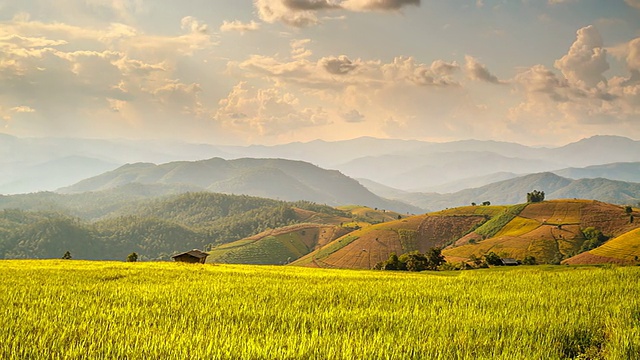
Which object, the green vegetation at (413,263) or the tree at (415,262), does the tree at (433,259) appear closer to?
the green vegetation at (413,263)

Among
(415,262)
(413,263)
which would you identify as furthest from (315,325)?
(415,262)

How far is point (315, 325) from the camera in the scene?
1128cm

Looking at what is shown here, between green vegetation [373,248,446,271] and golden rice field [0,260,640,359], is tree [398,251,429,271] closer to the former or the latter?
green vegetation [373,248,446,271]

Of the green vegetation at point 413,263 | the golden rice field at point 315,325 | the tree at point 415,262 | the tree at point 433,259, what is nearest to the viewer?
the golden rice field at point 315,325

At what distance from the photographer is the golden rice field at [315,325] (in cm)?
816

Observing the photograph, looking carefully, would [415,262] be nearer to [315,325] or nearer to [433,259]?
[433,259]

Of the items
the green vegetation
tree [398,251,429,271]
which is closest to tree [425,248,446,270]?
the green vegetation

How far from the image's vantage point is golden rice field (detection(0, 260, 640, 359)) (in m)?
8.16

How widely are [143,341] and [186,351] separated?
1.67 meters

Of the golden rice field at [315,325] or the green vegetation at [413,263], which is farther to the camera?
the green vegetation at [413,263]

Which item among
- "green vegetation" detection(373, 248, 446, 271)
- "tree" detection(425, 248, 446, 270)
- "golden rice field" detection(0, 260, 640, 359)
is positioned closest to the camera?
"golden rice field" detection(0, 260, 640, 359)

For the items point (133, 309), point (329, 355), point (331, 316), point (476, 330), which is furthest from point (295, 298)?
point (329, 355)

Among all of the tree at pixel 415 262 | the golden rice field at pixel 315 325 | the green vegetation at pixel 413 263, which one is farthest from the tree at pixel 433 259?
the golden rice field at pixel 315 325

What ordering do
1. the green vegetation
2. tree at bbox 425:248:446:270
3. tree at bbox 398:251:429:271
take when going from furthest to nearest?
tree at bbox 425:248:446:270, the green vegetation, tree at bbox 398:251:429:271
